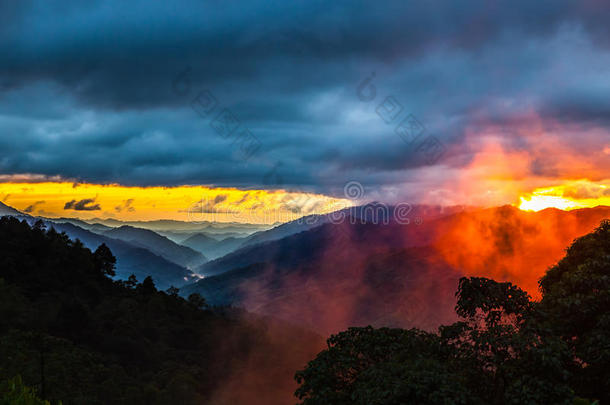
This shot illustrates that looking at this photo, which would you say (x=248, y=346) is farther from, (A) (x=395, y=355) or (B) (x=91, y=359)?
(A) (x=395, y=355)

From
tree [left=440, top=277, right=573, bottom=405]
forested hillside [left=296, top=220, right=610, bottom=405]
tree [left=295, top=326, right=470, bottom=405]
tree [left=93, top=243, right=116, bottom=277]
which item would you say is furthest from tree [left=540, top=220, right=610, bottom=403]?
tree [left=93, top=243, right=116, bottom=277]

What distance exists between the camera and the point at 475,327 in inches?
797

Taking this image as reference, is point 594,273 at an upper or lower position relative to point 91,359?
upper

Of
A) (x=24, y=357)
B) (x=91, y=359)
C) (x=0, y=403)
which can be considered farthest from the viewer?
(x=91, y=359)

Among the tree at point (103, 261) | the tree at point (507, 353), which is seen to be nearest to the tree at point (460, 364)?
the tree at point (507, 353)


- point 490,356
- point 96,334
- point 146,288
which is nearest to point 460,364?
point 490,356

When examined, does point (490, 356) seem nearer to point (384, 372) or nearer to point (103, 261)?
point (384, 372)

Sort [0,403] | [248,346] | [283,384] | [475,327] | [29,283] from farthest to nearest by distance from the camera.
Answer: [248,346]
[283,384]
[29,283]
[475,327]
[0,403]

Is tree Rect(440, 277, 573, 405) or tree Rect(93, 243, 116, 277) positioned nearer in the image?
tree Rect(440, 277, 573, 405)

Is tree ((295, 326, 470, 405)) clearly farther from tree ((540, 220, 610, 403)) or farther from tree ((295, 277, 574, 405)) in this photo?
tree ((540, 220, 610, 403))

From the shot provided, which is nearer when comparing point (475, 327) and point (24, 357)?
point (475, 327)

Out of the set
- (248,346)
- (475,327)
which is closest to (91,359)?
(475,327)

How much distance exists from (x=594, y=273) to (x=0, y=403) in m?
25.0

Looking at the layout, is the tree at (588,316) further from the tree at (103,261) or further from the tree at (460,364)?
the tree at (103,261)
